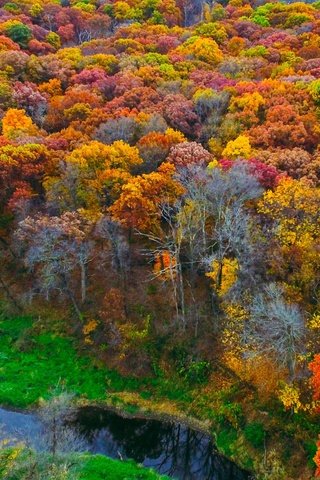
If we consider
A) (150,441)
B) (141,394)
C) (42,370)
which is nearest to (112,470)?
(150,441)

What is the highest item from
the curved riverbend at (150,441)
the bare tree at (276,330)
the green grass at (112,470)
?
the bare tree at (276,330)

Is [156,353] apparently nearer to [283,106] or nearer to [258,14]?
[283,106]

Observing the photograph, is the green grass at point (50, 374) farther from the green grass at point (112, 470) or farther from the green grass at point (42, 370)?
the green grass at point (112, 470)

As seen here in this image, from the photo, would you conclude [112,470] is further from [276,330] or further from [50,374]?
[276,330]

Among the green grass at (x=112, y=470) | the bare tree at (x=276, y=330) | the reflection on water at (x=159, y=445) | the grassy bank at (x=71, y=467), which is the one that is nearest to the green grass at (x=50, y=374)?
the reflection on water at (x=159, y=445)

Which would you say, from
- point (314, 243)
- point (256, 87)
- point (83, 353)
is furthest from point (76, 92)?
point (314, 243)

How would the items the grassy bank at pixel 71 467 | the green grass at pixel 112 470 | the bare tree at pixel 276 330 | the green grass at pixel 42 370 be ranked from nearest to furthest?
the grassy bank at pixel 71 467
the bare tree at pixel 276 330
the green grass at pixel 112 470
the green grass at pixel 42 370
